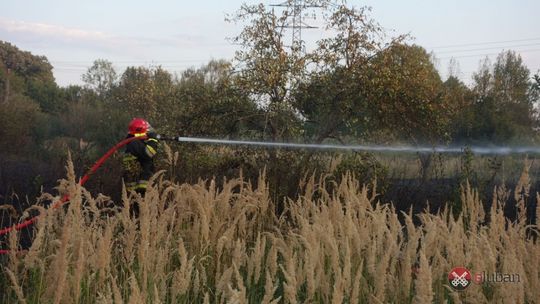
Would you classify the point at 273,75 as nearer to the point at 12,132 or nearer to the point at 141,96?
the point at 12,132

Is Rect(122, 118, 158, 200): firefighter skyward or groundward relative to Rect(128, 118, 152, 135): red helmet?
groundward

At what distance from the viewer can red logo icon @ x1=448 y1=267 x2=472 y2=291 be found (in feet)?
10.4

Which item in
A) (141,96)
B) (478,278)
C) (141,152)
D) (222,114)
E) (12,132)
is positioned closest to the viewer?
(478,278)

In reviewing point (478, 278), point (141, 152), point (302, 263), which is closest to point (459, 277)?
point (478, 278)

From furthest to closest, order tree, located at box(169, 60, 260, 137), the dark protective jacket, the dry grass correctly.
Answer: tree, located at box(169, 60, 260, 137) < the dark protective jacket < the dry grass

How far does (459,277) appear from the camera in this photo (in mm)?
3205

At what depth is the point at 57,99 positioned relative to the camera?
57906mm

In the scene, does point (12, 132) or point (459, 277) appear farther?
point (12, 132)

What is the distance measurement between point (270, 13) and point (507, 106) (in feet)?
74.6

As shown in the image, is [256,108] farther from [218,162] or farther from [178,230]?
[178,230]

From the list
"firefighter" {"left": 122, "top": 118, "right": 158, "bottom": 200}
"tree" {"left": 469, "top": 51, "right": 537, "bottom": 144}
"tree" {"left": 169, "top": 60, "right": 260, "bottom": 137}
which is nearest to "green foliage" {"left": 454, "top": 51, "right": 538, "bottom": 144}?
"tree" {"left": 469, "top": 51, "right": 537, "bottom": 144}

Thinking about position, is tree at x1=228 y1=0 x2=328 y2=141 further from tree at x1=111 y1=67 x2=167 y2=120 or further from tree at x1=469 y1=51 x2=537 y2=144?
tree at x1=111 y1=67 x2=167 y2=120

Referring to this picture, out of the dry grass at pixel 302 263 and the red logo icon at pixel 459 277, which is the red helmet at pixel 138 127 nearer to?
the dry grass at pixel 302 263

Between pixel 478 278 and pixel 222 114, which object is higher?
pixel 222 114
